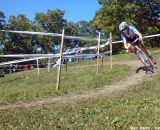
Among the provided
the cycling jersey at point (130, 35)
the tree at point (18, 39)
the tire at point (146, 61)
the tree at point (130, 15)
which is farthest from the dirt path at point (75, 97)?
the tree at point (18, 39)

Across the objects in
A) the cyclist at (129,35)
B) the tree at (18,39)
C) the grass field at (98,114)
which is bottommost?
the grass field at (98,114)

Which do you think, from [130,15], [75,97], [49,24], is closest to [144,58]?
[75,97]

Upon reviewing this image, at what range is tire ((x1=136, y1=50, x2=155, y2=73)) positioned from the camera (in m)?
14.4

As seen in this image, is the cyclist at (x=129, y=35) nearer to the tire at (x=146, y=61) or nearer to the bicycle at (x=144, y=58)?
the bicycle at (x=144, y=58)

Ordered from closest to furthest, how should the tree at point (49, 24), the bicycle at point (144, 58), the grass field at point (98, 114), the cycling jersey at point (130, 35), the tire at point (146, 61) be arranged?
1. the grass field at point (98, 114)
2. the cycling jersey at point (130, 35)
3. the bicycle at point (144, 58)
4. the tire at point (146, 61)
5. the tree at point (49, 24)

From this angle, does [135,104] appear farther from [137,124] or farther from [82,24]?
[82,24]

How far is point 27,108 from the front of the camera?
11.2 meters

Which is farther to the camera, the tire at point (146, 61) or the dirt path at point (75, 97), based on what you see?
the tire at point (146, 61)

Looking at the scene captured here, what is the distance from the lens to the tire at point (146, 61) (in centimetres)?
1437

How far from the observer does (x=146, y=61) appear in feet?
47.8

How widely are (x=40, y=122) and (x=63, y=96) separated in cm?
451

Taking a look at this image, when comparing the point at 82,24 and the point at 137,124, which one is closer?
the point at 137,124

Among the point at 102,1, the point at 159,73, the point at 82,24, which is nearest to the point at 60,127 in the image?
the point at 159,73

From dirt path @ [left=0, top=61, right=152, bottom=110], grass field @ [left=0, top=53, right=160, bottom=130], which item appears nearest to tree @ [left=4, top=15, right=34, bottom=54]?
dirt path @ [left=0, top=61, right=152, bottom=110]
